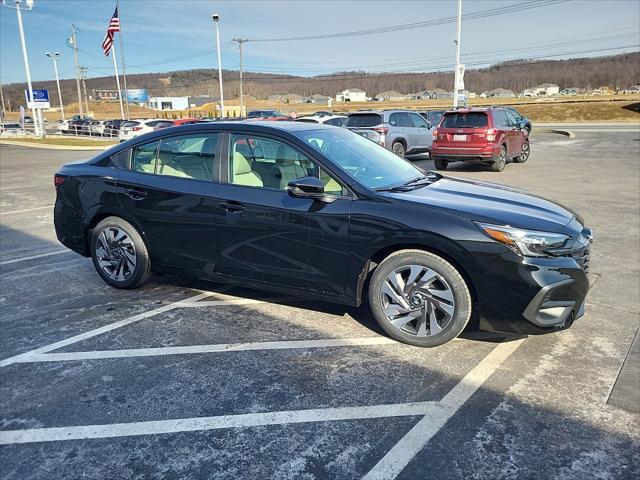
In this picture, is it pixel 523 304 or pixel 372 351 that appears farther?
pixel 372 351

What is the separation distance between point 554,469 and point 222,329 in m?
2.57

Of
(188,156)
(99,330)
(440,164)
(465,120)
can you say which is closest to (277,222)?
(188,156)

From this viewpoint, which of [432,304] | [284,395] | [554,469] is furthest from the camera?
[432,304]

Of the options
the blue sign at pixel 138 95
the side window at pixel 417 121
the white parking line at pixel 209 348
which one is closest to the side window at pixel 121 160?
the white parking line at pixel 209 348

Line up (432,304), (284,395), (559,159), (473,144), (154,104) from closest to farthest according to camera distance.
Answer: (284,395), (432,304), (473,144), (559,159), (154,104)

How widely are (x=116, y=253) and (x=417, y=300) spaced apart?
297cm

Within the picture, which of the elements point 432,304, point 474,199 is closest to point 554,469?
point 432,304

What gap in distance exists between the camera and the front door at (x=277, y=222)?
3.87m

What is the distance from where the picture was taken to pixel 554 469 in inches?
98.6

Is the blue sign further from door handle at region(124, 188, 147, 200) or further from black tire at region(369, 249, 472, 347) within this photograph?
black tire at region(369, 249, 472, 347)

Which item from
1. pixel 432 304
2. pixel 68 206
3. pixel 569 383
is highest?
pixel 68 206

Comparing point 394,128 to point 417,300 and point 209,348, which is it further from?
point 209,348

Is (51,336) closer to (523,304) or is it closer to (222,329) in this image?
(222,329)

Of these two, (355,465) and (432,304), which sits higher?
(432,304)
